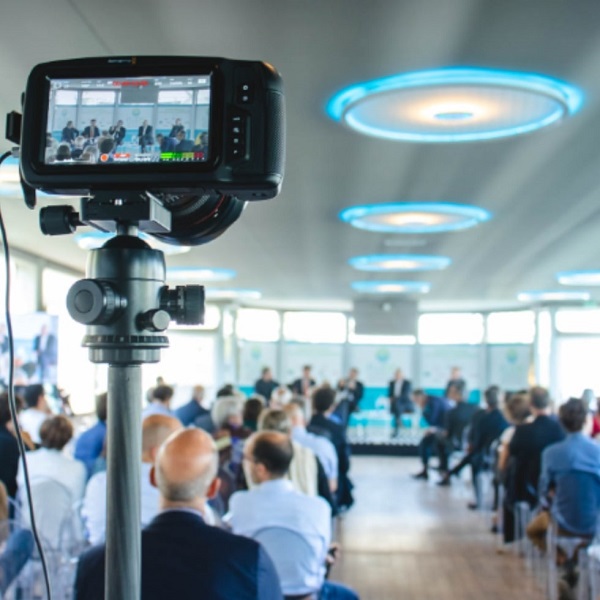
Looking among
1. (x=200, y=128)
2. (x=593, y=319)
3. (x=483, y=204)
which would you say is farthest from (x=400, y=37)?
(x=593, y=319)

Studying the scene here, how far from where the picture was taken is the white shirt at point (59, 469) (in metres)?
4.64

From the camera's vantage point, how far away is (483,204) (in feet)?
23.2

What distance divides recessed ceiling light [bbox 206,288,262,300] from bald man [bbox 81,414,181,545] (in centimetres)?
1137

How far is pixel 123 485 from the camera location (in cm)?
108

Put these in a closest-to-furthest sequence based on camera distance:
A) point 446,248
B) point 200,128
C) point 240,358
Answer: point 200,128 < point 446,248 < point 240,358

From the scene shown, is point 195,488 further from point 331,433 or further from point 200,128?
point 331,433

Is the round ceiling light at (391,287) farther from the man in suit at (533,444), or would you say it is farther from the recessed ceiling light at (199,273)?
the man in suit at (533,444)

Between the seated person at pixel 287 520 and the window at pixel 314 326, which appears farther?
the window at pixel 314 326

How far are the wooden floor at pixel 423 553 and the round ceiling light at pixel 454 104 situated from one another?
3155mm

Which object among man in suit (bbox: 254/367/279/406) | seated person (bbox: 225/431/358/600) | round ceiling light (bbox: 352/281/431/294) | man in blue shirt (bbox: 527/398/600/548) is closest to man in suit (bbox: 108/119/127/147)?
seated person (bbox: 225/431/358/600)

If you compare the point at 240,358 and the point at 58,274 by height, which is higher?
the point at 58,274

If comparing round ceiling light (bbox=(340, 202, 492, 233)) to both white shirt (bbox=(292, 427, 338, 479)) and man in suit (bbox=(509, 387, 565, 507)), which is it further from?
white shirt (bbox=(292, 427, 338, 479))

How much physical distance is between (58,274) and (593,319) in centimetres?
1093

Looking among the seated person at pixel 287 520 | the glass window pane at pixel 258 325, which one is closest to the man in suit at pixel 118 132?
the seated person at pixel 287 520
